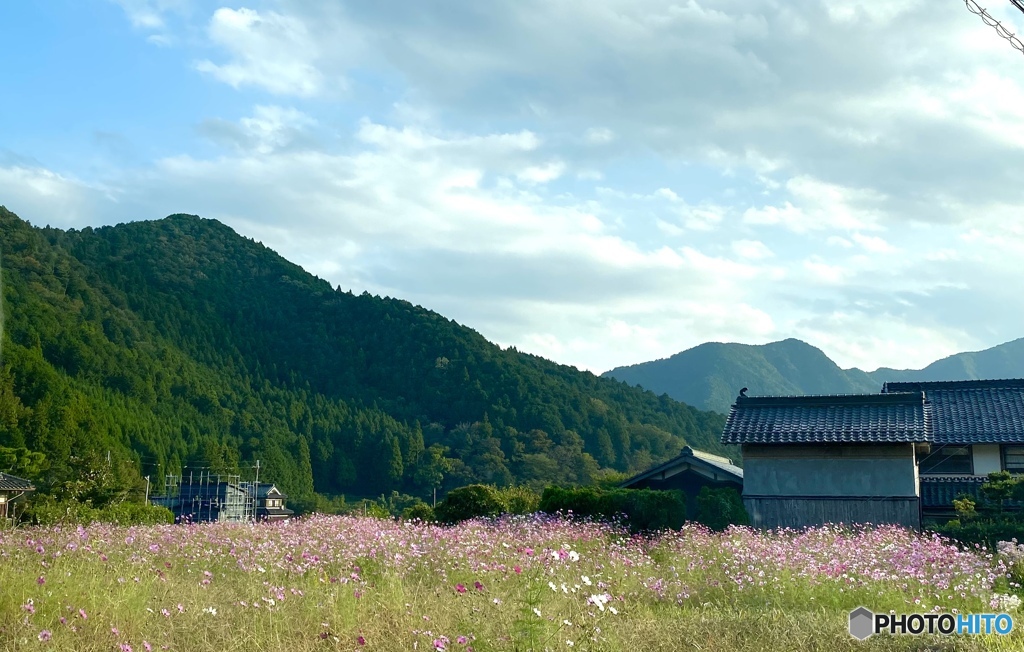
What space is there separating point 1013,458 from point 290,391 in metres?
79.0

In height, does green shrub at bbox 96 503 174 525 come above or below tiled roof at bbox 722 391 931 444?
below

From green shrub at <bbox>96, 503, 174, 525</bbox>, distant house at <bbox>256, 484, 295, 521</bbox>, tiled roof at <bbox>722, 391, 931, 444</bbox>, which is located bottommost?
distant house at <bbox>256, 484, 295, 521</bbox>

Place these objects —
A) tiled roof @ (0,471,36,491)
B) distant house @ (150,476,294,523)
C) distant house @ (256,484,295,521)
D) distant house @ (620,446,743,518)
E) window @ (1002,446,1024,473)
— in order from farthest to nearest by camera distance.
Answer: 1. distant house @ (256,484,295,521)
2. distant house @ (150,476,294,523)
3. tiled roof @ (0,471,36,491)
4. window @ (1002,446,1024,473)
5. distant house @ (620,446,743,518)

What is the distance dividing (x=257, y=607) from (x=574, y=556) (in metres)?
2.97

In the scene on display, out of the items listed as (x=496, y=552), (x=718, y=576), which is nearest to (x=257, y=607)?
(x=496, y=552)

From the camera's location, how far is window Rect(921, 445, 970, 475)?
2366 centimetres

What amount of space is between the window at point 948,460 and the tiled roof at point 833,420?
2.46 metres

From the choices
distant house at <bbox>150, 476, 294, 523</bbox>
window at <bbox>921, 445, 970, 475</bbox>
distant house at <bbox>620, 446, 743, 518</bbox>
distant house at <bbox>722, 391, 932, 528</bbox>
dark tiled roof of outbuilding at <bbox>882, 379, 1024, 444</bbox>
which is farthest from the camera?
distant house at <bbox>150, 476, 294, 523</bbox>

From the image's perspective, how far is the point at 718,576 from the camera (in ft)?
35.0

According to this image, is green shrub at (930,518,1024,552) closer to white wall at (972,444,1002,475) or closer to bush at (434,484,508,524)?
white wall at (972,444,1002,475)

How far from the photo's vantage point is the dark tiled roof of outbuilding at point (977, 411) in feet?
76.2
